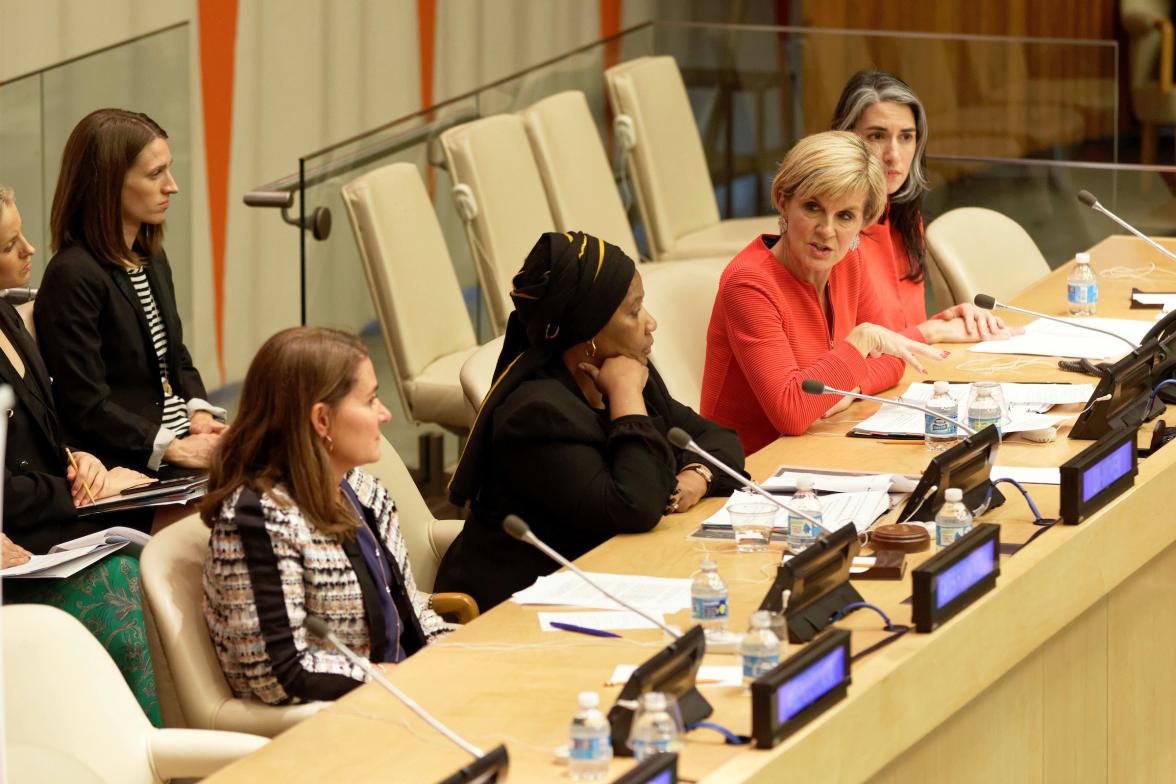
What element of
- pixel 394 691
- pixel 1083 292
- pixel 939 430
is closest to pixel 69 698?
pixel 394 691

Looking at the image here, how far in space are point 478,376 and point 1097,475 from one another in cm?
112

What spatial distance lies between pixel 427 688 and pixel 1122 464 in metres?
1.23

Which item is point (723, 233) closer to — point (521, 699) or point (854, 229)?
point (854, 229)

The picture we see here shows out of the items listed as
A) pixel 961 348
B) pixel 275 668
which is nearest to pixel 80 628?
pixel 275 668

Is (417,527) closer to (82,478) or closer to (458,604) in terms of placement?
(458,604)

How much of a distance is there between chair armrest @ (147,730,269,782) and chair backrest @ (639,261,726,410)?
1634mm

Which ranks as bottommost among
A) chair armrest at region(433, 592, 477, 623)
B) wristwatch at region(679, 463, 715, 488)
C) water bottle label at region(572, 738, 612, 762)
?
chair armrest at region(433, 592, 477, 623)

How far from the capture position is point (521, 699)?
2.07 m

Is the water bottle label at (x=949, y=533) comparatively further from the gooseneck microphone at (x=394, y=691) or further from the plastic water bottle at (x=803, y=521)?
the gooseneck microphone at (x=394, y=691)

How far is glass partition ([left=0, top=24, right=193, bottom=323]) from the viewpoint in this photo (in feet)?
13.5

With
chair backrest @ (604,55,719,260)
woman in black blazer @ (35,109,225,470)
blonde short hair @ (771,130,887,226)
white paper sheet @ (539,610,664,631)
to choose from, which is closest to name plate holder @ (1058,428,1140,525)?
white paper sheet @ (539,610,664,631)

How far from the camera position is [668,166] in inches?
230

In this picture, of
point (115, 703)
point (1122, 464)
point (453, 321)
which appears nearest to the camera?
point (115, 703)

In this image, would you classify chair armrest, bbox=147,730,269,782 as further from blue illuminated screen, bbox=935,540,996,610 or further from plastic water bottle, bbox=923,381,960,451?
plastic water bottle, bbox=923,381,960,451
